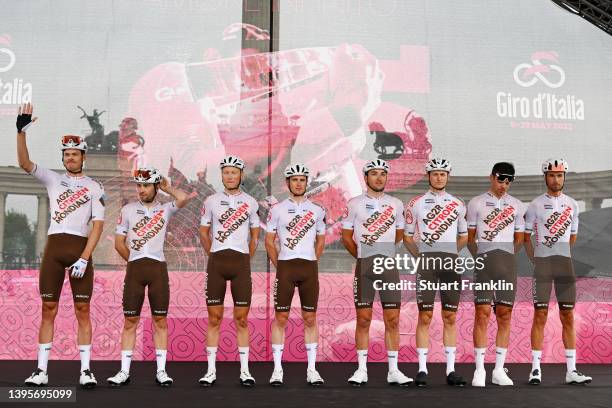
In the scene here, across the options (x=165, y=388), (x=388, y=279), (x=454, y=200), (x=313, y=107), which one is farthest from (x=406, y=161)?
(x=165, y=388)

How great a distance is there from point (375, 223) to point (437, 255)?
0.65 metres

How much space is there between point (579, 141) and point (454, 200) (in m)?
3.30

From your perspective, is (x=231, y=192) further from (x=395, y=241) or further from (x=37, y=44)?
(x=37, y=44)

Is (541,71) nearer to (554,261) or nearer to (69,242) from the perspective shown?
(554,261)

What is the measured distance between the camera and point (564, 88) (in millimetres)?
8719

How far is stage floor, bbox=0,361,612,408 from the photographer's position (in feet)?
16.4

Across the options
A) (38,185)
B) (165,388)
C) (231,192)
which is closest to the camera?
(165,388)

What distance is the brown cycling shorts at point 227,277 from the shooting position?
19.5ft

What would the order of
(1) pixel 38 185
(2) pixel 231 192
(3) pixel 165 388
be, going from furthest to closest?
(1) pixel 38 185
(2) pixel 231 192
(3) pixel 165 388

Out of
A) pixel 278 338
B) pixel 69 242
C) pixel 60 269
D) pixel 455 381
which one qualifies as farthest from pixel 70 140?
pixel 455 381

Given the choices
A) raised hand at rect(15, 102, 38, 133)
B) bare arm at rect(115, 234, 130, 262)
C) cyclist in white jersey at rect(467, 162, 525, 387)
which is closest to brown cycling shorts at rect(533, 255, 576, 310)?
cyclist in white jersey at rect(467, 162, 525, 387)

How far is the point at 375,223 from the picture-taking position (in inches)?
245

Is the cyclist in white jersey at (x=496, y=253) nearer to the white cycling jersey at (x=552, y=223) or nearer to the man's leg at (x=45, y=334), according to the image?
the white cycling jersey at (x=552, y=223)

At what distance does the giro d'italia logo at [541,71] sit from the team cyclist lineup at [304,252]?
103 inches
